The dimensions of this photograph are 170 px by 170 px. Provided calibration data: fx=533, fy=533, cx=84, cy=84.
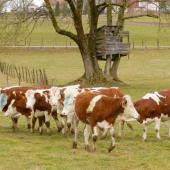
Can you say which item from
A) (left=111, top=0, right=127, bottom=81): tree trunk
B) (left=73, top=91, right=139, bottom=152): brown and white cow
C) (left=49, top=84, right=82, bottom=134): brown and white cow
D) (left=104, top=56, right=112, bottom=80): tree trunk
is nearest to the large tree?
(left=111, top=0, right=127, bottom=81): tree trunk

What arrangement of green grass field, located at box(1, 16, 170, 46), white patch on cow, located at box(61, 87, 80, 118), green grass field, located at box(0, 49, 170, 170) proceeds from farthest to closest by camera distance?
green grass field, located at box(1, 16, 170, 46), white patch on cow, located at box(61, 87, 80, 118), green grass field, located at box(0, 49, 170, 170)

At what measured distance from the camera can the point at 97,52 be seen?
36656mm

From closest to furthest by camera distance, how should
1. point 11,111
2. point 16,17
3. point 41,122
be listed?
point 41,122 → point 11,111 → point 16,17

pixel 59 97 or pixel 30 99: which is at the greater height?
pixel 59 97

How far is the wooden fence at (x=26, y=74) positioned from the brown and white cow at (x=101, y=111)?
24313mm

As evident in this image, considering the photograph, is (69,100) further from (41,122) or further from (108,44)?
(108,44)

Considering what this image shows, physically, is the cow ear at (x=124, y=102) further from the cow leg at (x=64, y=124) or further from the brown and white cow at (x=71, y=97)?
the cow leg at (x=64, y=124)

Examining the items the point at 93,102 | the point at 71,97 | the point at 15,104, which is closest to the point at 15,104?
the point at 15,104

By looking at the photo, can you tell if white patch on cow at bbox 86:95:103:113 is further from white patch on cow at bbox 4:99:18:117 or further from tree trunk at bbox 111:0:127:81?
tree trunk at bbox 111:0:127:81

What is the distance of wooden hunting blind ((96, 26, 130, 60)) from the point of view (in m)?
36.1

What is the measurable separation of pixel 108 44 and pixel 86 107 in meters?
23.7

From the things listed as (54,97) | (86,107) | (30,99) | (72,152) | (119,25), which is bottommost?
(72,152)

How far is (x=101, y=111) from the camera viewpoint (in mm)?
12531

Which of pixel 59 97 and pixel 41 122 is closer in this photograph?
pixel 59 97
